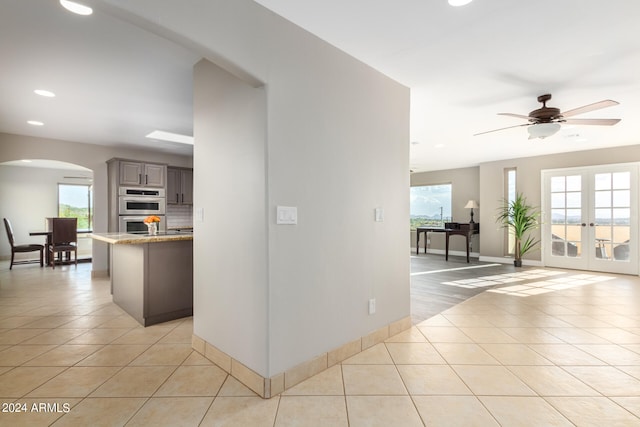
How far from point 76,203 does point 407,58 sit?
10.1m

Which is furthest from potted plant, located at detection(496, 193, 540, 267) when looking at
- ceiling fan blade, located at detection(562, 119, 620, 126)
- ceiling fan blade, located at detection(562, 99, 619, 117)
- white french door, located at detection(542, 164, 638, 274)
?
ceiling fan blade, located at detection(562, 99, 619, 117)

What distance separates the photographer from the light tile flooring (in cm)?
179

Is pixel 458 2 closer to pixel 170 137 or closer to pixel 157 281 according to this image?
pixel 157 281

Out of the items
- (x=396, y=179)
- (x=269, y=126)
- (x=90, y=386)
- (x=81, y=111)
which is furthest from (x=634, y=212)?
(x=81, y=111)

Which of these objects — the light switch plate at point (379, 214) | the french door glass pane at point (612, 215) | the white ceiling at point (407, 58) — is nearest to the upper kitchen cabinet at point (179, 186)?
the white ceiling at point (407, 58)

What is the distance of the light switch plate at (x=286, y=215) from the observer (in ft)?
6.63

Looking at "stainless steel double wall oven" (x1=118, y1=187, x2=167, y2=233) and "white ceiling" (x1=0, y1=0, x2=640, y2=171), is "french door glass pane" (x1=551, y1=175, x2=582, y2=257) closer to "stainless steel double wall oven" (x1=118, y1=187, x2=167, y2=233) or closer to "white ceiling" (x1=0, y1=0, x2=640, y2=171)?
"white ceiling" (x1=0, y1=0, x2=640, y2=171)

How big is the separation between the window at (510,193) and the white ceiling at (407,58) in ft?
9.33

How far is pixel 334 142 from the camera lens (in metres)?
2.41

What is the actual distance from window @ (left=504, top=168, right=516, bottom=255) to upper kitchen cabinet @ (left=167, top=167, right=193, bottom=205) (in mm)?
7342

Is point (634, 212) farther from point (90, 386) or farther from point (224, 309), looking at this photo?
point (90, 386)

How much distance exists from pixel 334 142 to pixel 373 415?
1825 mm

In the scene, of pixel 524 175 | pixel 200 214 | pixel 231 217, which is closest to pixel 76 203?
pixel 200 214

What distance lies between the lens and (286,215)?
206cm
